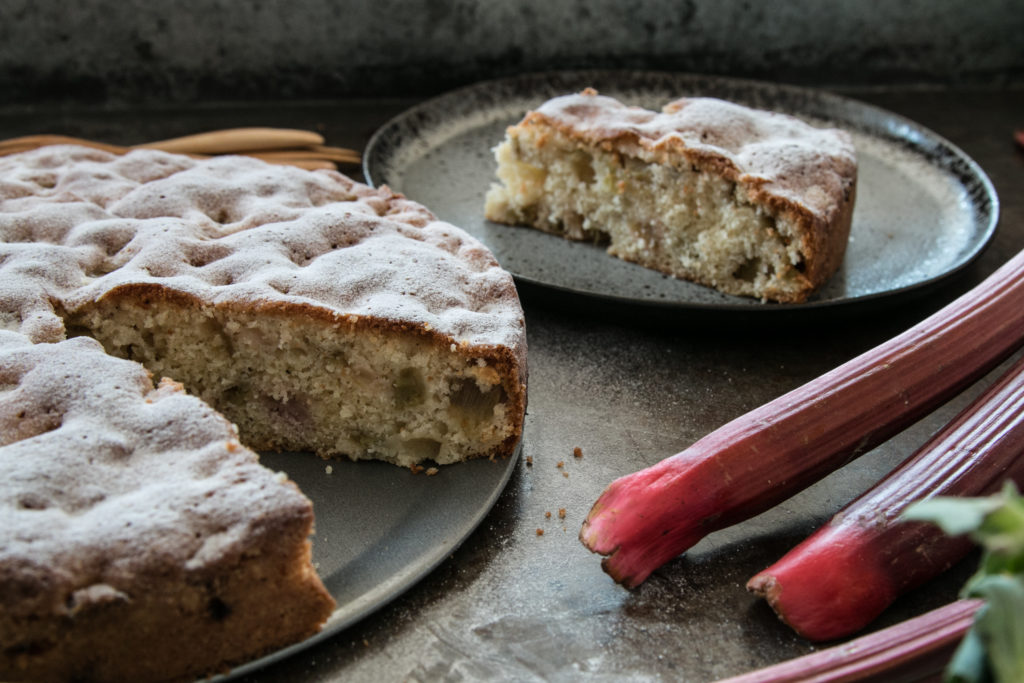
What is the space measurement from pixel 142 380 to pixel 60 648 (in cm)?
63

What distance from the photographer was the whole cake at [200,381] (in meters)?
1.63

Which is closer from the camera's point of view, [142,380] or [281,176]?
[142,380]

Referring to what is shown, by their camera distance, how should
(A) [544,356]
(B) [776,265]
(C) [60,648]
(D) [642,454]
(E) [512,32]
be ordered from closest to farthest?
1. (C) [60,648]
2. (D) [642,454]
3. (A) [544,356]
4. (B) [776,265]
5. (E) [512,32]

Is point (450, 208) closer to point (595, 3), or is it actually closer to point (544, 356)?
point (544, 356)

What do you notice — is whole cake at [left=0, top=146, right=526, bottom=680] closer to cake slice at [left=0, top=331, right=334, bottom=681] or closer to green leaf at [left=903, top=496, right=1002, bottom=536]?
cake slice at [left=0, top=331, right=334, bottom=681]

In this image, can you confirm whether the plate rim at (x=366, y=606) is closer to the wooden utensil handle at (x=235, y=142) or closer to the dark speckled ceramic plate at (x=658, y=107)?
Result: the dark speckled ceramic plate at (x=658, y=107)

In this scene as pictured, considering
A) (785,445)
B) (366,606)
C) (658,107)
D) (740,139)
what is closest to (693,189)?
(740,139)

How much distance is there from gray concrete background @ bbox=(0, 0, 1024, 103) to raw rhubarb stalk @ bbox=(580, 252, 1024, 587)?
9.17ft

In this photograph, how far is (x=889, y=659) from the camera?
154cm

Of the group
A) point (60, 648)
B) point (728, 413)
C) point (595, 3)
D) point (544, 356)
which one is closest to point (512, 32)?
point (595, 3)

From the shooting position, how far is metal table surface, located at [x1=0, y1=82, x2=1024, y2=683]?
1833 millimetres

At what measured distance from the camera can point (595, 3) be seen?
14.9ft

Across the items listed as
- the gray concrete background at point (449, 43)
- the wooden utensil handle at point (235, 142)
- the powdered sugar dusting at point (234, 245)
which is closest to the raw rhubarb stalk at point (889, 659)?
the powdered sugar dusting at point (234, 245)

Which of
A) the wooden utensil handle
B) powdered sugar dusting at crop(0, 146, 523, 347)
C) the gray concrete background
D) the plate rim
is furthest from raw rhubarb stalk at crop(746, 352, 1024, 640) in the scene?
the gray concrete background
